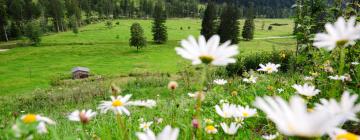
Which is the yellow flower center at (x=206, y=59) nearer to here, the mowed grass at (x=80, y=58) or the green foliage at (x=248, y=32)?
the mowed grass at (x=80, y=58)

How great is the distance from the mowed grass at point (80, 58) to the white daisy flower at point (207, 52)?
34848 millimetres

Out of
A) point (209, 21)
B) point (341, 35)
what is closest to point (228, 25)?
point (209, 21)

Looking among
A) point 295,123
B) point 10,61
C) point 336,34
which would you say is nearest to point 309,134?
point 295,123

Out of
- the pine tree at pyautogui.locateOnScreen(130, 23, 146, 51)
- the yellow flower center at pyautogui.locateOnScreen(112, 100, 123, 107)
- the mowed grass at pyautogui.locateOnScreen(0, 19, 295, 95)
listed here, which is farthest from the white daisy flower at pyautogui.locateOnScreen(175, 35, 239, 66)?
the pine tree at pyautogui.locateOnScreen(130, 23, 146, 51)

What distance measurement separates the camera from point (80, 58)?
56000 millimetres

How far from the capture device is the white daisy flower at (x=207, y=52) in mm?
1093

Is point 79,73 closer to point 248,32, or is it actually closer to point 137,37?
point 137,37

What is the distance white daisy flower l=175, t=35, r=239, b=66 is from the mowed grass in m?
34.8

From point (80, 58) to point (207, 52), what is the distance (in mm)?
57602

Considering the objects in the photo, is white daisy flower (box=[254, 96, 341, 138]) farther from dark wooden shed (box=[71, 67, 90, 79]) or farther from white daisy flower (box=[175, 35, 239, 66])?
dark wooden shed (box=[71, 67, 90, 79])

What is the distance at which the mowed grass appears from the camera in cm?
4088

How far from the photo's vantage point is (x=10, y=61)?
5281cm

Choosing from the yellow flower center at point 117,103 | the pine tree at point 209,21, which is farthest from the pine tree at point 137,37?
the yellow flower center at point 117,103

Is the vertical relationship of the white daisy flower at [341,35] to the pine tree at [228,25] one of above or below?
above
